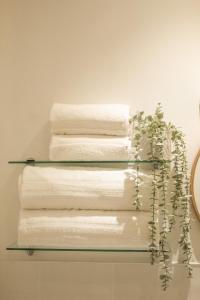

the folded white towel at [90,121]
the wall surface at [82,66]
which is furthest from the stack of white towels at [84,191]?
the wall surface at [82,66]

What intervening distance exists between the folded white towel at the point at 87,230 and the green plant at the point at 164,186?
0.04 m

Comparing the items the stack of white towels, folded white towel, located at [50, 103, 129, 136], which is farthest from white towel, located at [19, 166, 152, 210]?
folded white towel, located at [50, 103, 129, 136]

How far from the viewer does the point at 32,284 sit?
1.37m

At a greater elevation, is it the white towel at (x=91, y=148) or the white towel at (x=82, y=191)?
the white towel at (x=91, y=148)

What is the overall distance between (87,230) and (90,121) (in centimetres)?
36

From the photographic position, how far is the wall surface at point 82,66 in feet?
4.59

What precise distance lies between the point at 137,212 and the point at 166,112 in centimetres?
40

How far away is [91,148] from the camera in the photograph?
126cm

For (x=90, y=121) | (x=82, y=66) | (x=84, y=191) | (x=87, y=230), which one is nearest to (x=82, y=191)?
(x=84, y=191)

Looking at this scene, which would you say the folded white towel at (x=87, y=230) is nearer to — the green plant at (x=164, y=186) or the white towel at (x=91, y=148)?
the green plant at (x=164, y=186)

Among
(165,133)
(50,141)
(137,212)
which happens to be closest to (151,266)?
(137,212)

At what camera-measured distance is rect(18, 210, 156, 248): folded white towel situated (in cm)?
121

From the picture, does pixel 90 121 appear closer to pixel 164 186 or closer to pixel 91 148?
pixel 91 148

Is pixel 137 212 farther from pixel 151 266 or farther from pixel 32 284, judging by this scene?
pixel 32 284
